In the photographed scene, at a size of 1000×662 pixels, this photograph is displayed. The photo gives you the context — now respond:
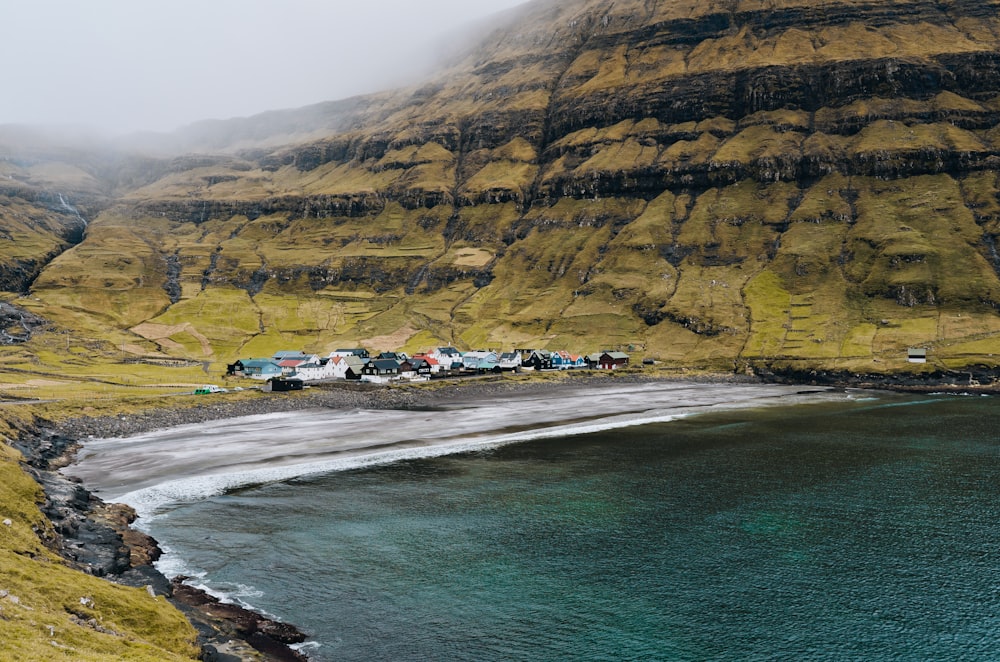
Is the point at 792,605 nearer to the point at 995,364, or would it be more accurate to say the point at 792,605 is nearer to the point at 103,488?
the point at 103,488

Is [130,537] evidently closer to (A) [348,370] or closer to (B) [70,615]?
(B) [70,615]

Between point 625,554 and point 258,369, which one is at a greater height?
point 258,369

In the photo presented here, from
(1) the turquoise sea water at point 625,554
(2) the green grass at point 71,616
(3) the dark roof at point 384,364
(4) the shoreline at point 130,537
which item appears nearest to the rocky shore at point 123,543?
(4) the shoreline at point 130,537

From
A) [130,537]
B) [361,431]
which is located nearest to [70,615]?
[130,537]

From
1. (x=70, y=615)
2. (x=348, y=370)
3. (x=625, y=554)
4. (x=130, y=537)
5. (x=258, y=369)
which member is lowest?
(x=625, y=554)

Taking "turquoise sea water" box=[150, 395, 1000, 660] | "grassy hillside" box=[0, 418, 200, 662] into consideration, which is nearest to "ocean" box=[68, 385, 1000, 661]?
"turquoise sea water" box=[150, 395, 1000, 660]
